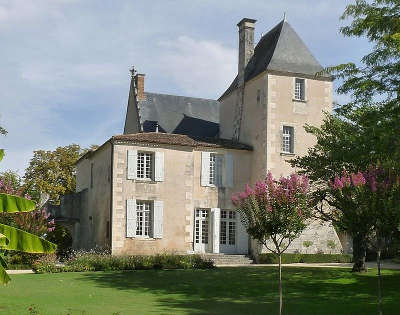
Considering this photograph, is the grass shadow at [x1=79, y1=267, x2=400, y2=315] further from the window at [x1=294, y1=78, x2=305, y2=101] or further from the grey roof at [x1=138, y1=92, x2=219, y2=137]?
the grey roof at [x1=138, y1=92, x2=219, y2=137]

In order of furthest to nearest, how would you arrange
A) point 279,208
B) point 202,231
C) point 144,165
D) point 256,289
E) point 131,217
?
point 202,231 < point 144,165 < point 131,217 < point 256,289 < point 279,208

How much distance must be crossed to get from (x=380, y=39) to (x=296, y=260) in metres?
14.1

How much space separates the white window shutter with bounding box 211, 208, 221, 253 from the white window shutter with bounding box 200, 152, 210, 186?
1.34 m

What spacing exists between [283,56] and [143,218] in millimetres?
10486

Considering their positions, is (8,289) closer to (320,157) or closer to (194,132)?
(320,157)

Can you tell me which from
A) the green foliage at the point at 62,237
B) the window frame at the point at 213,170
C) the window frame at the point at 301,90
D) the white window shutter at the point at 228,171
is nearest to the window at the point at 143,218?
the window frame at the point at 213,170

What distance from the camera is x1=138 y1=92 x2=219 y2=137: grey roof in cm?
3609

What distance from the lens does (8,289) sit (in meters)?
17.5

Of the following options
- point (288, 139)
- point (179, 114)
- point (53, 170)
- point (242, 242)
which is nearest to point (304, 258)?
point (242, 242)

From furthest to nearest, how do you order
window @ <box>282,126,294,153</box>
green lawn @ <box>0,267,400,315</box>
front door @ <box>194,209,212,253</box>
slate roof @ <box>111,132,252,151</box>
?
1. window @ <box>282,126,294,153</box>
2. front door @ <box>194,209,212,253</box>
3. slate roof @ <box>111,132,252,151</box>
4. green lawn @ <box>0,267,400,315</box>

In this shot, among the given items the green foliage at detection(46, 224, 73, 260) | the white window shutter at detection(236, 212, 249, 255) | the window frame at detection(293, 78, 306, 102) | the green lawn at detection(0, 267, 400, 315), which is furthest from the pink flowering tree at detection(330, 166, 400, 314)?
the green foliage at detection(46, 224, 73, 260)

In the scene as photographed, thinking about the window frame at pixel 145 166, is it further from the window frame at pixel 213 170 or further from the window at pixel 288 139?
the window at pixel 288 139

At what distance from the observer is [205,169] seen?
28.8 metres

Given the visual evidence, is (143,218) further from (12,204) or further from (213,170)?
(12,204)
